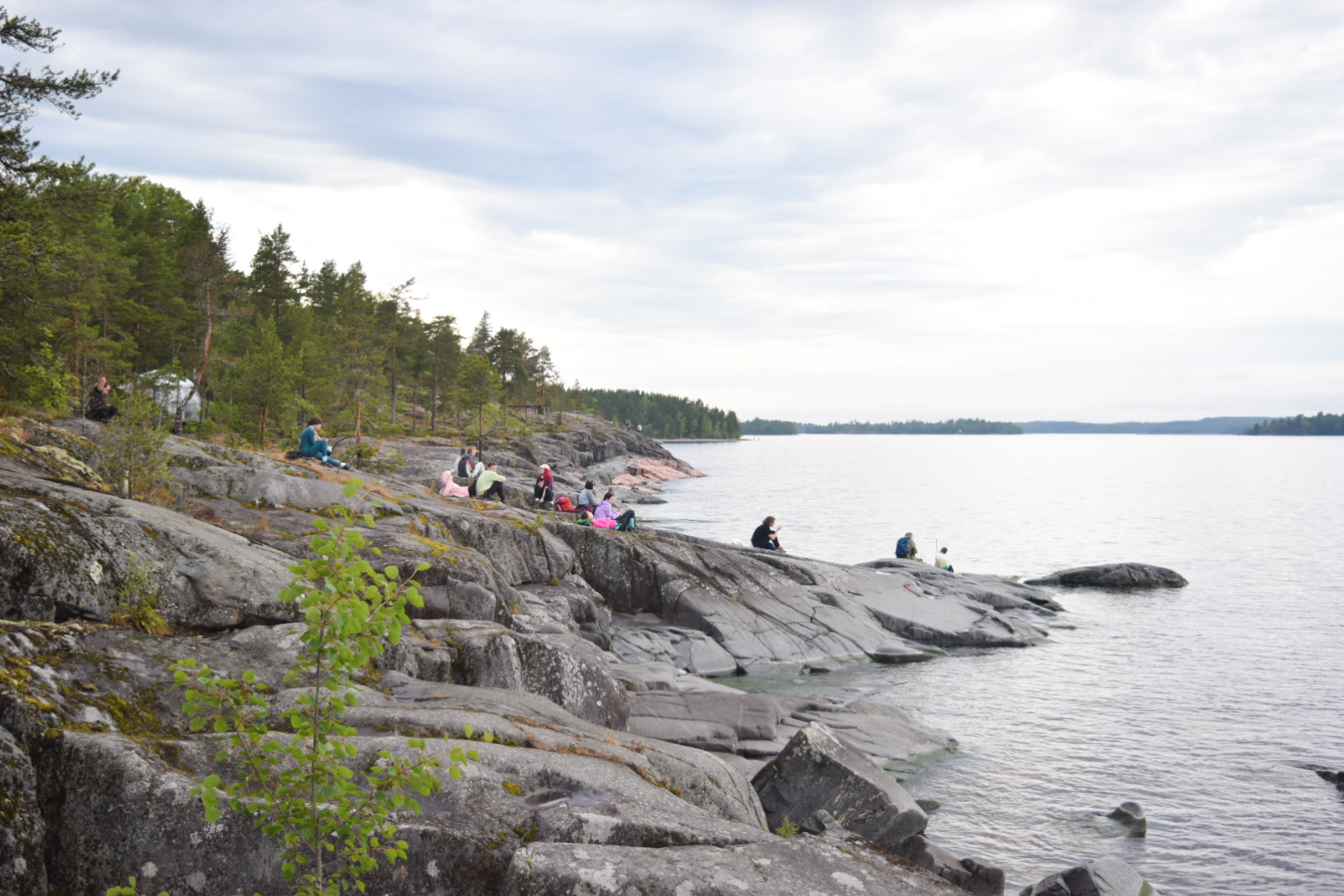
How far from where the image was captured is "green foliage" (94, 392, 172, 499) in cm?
1305

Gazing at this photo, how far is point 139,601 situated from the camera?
809 cm

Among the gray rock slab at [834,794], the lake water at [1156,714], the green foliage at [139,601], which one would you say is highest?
the green foliage at [139,601]

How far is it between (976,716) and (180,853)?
64.8 feet

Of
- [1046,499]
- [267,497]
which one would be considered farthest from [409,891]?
[1046,499]

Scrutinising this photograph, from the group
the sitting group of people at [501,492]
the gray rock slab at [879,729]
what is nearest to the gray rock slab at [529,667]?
the gray rock slab at [879,729]

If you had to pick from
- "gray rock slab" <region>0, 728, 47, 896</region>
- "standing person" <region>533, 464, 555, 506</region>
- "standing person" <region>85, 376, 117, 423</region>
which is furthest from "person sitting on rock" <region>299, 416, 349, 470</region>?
"gray rock slab" <region>0, 728, 47, 896</region>

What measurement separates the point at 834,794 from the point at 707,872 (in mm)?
6896

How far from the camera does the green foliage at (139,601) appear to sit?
25.8 ft

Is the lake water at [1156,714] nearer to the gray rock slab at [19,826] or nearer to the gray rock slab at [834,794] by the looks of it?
the gray rock slab at [834,794]

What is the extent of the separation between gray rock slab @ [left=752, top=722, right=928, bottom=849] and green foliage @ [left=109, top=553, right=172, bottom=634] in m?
8.42

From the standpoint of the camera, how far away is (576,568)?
80.8 feet

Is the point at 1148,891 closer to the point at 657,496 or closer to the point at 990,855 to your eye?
the point at 990,855

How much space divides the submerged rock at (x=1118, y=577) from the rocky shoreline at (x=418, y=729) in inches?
1102

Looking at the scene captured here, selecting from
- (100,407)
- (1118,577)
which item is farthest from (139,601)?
(1118,577)
